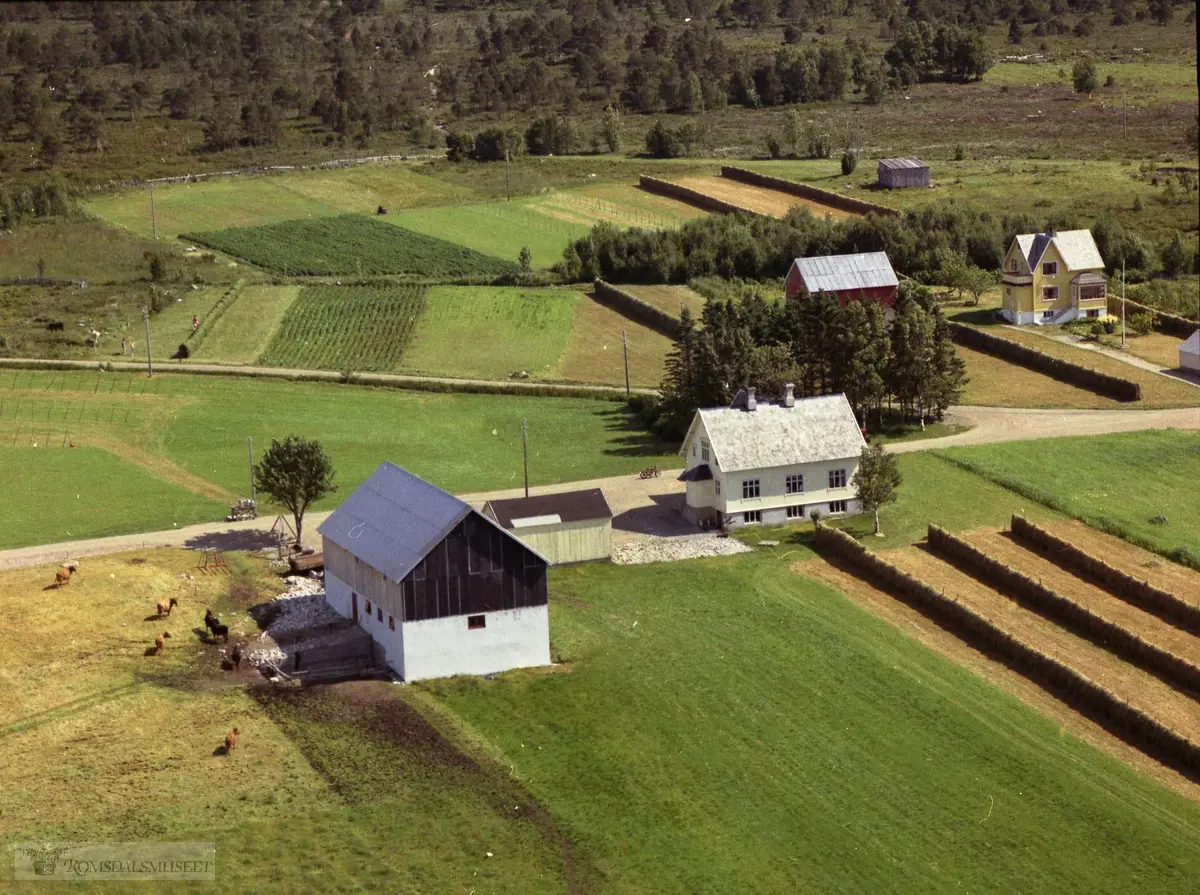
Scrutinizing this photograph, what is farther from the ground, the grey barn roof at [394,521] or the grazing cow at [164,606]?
the grey barn roof at [394,521]

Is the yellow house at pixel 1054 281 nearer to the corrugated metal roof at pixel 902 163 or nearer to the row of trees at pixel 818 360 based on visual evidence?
the row of trees at pixel 818 360

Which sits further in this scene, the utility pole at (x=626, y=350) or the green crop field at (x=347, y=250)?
the green crop field at (x=347, y=250)

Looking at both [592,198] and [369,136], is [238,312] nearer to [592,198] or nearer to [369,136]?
[592,198]

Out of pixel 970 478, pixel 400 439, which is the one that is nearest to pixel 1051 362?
pixel 970 478

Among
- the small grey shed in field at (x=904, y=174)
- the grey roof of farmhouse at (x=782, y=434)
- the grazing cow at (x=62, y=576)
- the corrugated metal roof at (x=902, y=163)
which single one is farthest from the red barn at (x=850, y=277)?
the grazing cow at (x=62, y=576)

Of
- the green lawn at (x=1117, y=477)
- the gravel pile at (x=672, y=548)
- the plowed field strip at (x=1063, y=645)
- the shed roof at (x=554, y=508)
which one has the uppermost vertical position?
the shed roof at (x=554, y=508)

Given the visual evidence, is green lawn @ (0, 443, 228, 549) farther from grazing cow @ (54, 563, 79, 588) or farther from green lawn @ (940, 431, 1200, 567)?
green lawn @ (940, 431, 1200, 567)
